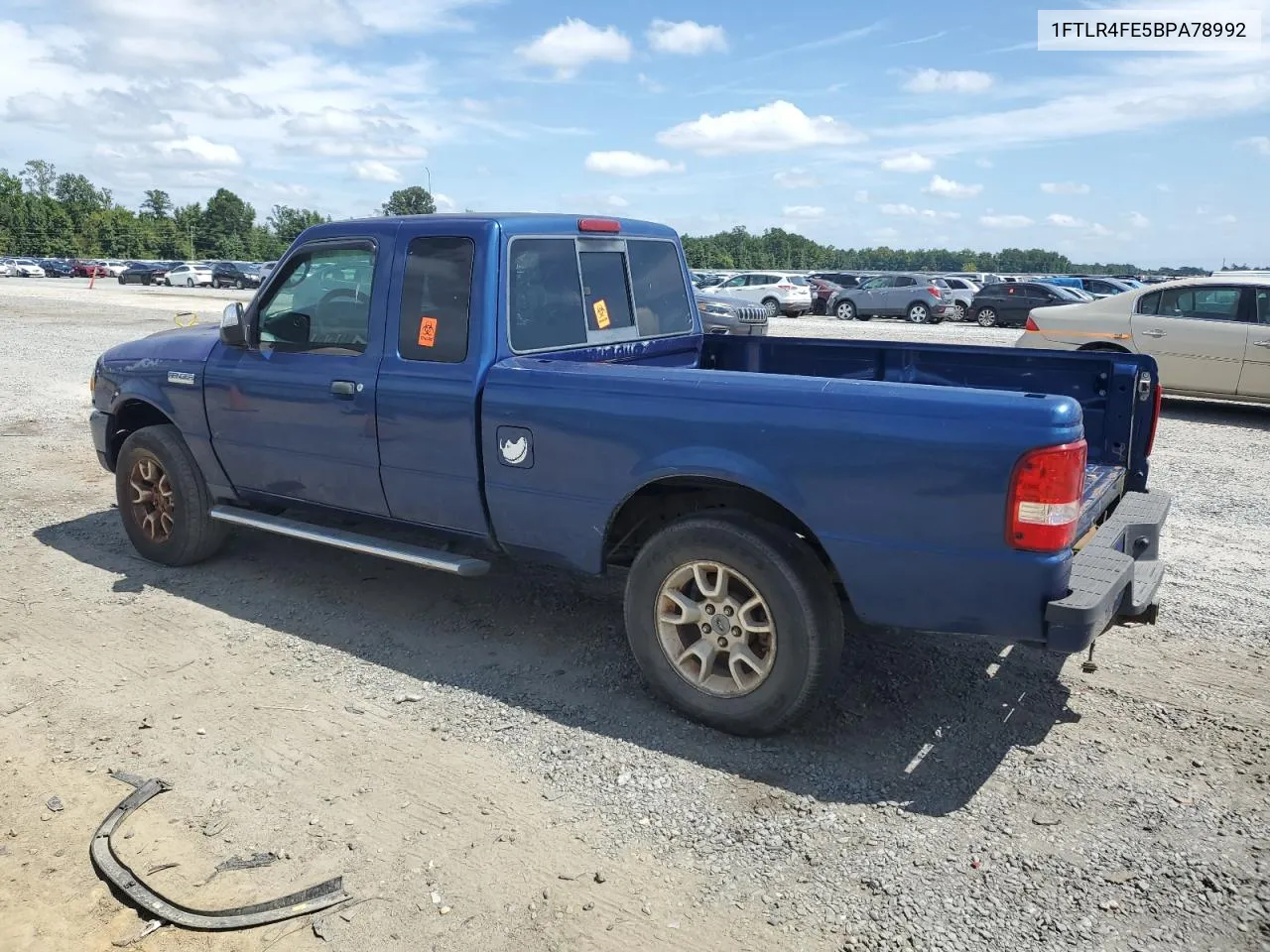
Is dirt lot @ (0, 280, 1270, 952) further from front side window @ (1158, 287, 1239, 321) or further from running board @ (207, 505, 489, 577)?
front side window @ (1158, 287, 1239, 321)

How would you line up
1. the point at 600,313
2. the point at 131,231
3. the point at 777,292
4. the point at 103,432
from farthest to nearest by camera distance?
the point at 131,231 → the point at 777,292 → the point at 103,432 → the point at 600,313

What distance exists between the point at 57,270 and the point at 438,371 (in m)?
76.0

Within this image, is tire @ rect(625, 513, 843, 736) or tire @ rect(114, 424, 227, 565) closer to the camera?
tire @ rect(625, 513, 843, 736)

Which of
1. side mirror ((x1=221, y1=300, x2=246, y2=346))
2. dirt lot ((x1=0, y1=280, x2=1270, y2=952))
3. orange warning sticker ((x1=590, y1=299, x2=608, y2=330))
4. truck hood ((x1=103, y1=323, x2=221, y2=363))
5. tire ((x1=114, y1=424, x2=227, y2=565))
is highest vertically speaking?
orange warning sticker ((x1=590, y1=299, x2=608, y2=330))

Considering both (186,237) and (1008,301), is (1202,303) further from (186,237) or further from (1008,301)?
(186,237)

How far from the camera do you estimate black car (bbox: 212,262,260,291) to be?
54344mm

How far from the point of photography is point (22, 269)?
64.8 metres

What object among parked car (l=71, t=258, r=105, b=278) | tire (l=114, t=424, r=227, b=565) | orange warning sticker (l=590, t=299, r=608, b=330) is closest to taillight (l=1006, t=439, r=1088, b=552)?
orange warning sticker (l=590, t=299, r=608, b=330)

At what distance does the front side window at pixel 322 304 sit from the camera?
4809 millimetres

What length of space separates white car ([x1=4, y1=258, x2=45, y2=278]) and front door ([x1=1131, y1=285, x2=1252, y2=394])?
2776 inches

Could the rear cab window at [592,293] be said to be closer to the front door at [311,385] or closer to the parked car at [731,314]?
the front door at [311,385]

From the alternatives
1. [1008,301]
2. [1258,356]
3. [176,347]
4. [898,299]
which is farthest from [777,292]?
[176,347]

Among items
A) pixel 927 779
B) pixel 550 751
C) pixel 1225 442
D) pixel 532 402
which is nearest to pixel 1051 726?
pixel 927 779

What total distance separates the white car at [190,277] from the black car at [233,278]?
0.38 m
